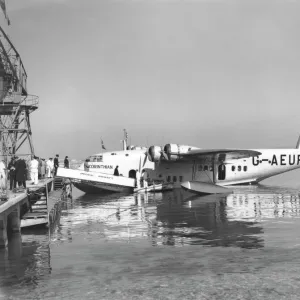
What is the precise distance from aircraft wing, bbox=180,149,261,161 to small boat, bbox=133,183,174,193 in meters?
2.63

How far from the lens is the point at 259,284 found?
32.4ft

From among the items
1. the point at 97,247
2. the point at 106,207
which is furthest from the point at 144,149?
the point at 97,247

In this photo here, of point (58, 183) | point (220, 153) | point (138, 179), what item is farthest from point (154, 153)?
point (58, 183)

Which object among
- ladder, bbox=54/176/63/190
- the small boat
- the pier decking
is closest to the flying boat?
the small boat

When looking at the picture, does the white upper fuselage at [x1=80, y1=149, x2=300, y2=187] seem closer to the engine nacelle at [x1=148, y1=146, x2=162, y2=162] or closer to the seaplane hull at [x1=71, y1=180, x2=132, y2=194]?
the engine nacelle at [x1=148, y1=146, x2=162, y2=162]

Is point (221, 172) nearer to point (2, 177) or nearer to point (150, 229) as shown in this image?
point (150, 229)

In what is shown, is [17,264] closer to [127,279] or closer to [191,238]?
[127,279]

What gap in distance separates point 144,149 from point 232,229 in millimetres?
22334

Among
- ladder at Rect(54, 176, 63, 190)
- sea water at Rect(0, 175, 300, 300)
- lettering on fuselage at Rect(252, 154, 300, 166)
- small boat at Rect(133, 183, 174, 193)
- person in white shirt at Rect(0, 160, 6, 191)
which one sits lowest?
sea water at Rect(0, 175, 300, 300)

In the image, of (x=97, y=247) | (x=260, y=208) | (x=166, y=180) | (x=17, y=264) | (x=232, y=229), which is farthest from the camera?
(x=166, y=180)

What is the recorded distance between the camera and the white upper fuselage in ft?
120

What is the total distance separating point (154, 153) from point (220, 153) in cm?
496

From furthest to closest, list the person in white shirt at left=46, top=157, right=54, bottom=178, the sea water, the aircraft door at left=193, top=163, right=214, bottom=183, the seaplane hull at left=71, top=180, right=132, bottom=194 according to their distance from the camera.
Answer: the aircraft door at left=193, top=163, right=214, bottom=183, the seaplane hull at left=71, top=180, right=132, bottom=194, the person in white shirt at left=46, top=157, right=54, bottom=178, the sea water

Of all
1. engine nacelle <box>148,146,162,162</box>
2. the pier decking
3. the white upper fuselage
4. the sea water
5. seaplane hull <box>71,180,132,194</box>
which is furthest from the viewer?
the white upper fuselage
